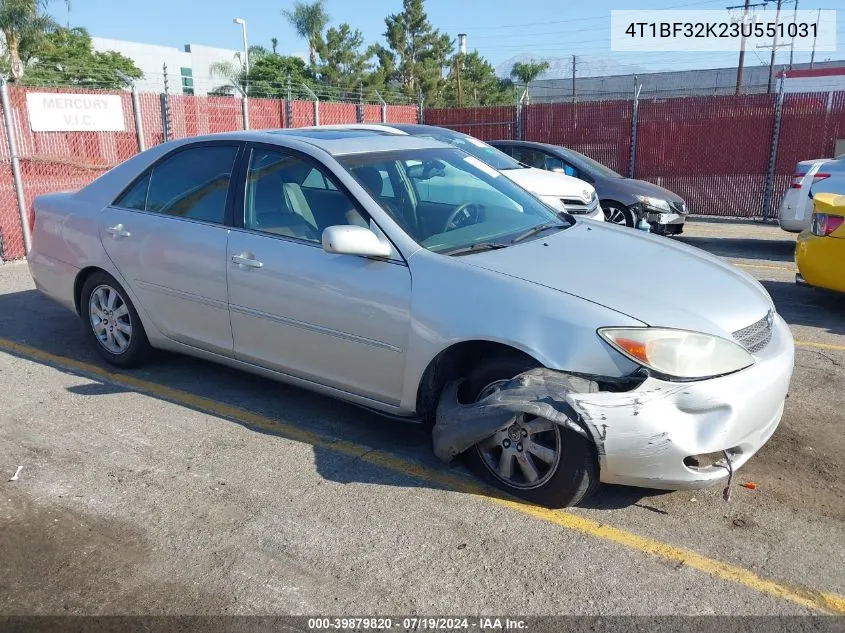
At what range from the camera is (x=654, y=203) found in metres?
11.0

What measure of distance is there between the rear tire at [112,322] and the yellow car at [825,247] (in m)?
5.58

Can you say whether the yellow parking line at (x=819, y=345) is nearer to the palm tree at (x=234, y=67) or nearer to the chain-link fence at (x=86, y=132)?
the chain-link fence at (x=86, y=132)

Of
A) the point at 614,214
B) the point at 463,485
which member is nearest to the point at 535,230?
the point at 463,485

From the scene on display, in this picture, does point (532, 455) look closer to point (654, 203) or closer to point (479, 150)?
point (479, 150)

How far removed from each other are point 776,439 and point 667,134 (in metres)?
12.8

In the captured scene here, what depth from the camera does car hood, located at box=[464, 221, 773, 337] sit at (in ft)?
10.9

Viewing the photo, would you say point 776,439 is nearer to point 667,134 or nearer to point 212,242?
point 212,242

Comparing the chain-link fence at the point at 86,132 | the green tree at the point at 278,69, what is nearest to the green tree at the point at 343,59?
the green tree at the point at 278,69

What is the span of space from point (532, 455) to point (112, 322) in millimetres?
3370

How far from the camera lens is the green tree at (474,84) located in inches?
2398

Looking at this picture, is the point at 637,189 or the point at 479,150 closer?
the point at 479,150

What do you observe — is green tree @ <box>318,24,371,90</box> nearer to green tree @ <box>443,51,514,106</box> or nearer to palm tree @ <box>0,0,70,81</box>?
green tree @ <box>443,51,514,106</box>

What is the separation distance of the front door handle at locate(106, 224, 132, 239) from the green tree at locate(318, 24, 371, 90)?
182ft

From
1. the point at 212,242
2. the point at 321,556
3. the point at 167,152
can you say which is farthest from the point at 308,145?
the point at 321,556
